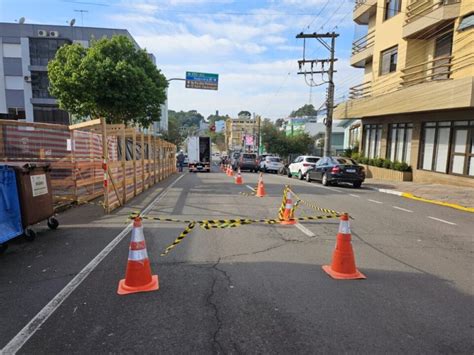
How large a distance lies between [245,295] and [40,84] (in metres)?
43.9

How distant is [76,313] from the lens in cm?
383

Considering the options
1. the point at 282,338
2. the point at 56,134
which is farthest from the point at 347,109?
the point at 282,338

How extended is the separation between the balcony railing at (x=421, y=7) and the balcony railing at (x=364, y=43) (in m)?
6.13

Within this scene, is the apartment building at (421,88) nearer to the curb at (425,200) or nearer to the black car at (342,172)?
the curb at (425,200)

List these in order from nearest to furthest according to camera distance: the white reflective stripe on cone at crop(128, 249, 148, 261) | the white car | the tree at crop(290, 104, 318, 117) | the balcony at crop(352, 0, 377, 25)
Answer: the white reflective stripe on cone at crop(128, 249, 148, 261) → the white car → the balcony at crop(352, 0, 377, 25) → the tree at crop(290, 104, 318, 117)

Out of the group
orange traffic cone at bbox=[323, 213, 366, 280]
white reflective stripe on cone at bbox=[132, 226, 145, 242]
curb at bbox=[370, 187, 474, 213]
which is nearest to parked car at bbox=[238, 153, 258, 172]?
curb at bbox=[370, 187, 474, 213]

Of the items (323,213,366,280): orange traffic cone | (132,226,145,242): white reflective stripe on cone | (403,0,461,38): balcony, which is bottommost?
(323,213,366,280): orange traffic cone

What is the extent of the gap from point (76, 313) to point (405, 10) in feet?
80.0

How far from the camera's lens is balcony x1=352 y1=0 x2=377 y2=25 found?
26.7 meters

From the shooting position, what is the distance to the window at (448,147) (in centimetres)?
1678

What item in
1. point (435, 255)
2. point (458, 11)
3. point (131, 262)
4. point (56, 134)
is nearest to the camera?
point (131, 262)

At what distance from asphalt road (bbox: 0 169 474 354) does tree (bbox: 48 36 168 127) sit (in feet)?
35.3

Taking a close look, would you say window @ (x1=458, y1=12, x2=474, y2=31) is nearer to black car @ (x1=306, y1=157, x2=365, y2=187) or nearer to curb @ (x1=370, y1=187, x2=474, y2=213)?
black car @ (x1=306, y1=157, x2=365, y2=187)

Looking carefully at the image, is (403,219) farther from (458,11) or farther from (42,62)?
(42,62)
